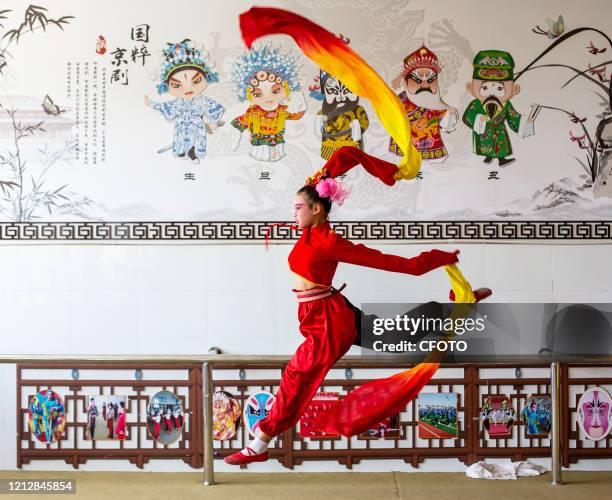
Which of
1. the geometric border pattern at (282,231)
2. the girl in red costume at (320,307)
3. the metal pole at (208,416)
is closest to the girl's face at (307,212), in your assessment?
the girl in red costume at (320,307)

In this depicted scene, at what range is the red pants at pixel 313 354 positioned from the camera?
11.0 feet

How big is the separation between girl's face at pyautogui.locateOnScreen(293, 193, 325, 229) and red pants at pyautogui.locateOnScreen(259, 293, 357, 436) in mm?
338

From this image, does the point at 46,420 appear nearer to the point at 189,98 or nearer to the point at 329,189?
the point at 189,98

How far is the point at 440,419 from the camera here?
441 cm

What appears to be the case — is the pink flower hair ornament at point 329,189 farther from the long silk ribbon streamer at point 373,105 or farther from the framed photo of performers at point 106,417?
the framed photo of performers at point 106,417

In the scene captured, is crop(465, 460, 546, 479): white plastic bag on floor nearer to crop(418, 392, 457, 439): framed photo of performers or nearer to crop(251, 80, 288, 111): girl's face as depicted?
crop(418, 392, 457, 439): framed photo of performers

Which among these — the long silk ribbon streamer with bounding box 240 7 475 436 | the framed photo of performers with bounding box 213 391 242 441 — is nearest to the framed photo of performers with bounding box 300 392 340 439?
the framed photo of performers with bounding box 213 391 242 441

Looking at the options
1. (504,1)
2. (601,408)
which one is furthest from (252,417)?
(504,1)

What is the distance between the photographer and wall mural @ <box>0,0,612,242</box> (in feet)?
14.4

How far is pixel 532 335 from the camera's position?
14.4 ft

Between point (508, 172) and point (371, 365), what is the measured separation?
132 cm

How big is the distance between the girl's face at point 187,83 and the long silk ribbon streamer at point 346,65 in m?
1.24

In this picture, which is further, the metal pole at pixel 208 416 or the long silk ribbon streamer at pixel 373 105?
the metal pole at pixel 208 416

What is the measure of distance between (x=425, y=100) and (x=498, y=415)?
1803 mm
